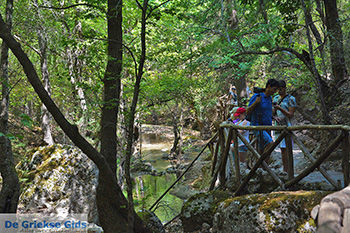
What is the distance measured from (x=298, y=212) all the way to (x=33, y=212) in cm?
502

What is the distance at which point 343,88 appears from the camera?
7422mm

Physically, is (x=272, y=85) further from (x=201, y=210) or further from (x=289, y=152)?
(x=201, y=210)

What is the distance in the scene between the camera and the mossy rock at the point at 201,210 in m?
5.46

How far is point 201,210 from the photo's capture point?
5.55 meters

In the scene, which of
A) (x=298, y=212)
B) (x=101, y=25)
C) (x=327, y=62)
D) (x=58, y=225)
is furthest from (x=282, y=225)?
(x=101, y=25)

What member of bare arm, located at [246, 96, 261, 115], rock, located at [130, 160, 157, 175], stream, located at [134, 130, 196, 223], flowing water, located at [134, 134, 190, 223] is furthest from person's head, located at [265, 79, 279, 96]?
rock, located at [130, 160, 157, 175]

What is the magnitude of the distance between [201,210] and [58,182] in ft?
10.5

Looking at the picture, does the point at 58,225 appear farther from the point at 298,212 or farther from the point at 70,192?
the point at 298,212

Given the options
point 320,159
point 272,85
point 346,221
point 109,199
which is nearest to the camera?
point 346,221

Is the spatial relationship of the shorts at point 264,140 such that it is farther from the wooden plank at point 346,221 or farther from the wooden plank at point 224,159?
the wooden plank at point 346,221

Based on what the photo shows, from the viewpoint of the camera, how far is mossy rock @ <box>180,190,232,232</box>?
5461 millimetres

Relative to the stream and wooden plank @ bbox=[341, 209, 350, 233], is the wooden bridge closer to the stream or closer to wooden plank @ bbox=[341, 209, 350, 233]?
wooden plank @ bbox=[341, 209, 350, 233]

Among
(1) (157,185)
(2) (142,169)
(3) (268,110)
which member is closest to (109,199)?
(3) (268,110)

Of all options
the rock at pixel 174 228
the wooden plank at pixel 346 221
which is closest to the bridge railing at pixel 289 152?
the rock at pixel 174 228
